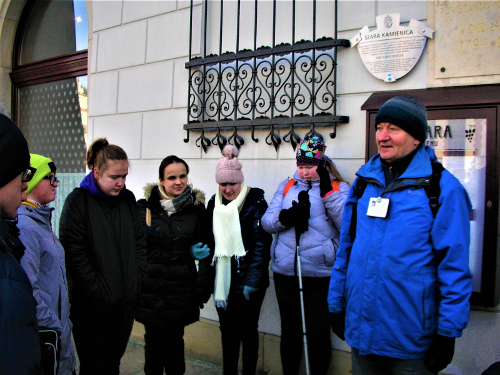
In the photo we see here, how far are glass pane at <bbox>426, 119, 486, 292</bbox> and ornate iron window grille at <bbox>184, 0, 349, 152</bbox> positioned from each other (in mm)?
776

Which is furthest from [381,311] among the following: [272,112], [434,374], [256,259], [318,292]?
[272,112]

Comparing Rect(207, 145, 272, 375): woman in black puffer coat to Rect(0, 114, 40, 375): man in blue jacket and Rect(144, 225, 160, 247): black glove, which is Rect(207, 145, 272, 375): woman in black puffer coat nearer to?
Rect(144, 225, 160, 247): black glove

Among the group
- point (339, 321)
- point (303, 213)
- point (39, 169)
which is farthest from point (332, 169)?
point (39, 169)

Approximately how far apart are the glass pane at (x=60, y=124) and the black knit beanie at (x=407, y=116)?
14.8ft

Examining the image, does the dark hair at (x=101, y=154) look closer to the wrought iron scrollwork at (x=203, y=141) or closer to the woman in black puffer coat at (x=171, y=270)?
the woman in black puffer coat at (x=171, y=270)

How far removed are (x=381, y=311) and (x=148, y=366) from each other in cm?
194

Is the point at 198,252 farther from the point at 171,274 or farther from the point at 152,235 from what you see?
the point at 152,235

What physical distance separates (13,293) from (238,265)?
239cm

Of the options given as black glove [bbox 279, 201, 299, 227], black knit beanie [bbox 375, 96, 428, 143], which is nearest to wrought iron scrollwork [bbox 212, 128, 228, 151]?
black glove [bbox 279, 201, 299, 227]

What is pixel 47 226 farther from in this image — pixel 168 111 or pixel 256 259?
pixel 168 111

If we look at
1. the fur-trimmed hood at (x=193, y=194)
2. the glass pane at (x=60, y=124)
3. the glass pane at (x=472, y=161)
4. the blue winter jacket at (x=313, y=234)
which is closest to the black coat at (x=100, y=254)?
the fur-trimmed hood at (x=193, y=194)

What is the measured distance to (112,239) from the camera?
2764 mm

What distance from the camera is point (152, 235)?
3.12 metres

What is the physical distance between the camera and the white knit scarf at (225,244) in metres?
3.24
